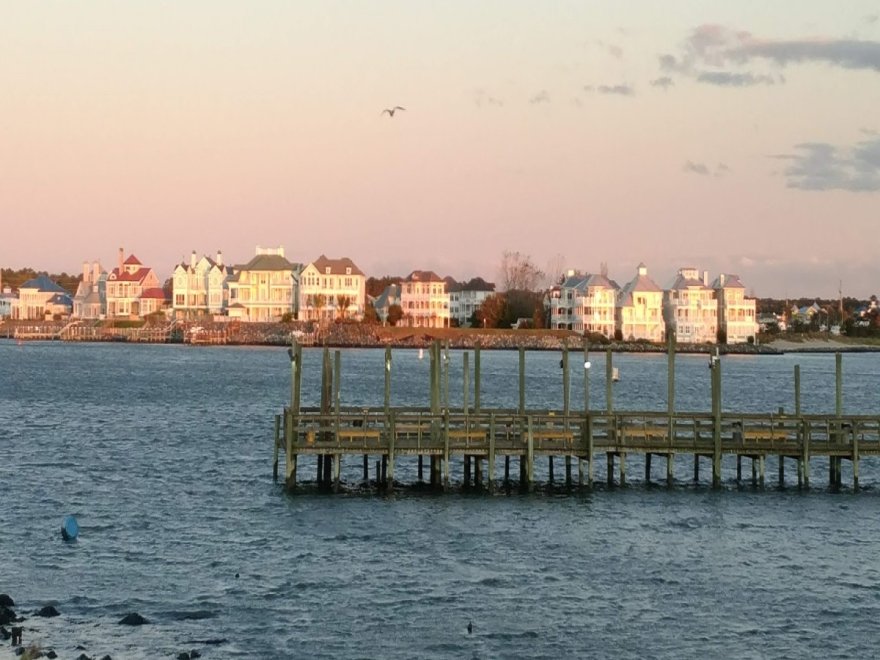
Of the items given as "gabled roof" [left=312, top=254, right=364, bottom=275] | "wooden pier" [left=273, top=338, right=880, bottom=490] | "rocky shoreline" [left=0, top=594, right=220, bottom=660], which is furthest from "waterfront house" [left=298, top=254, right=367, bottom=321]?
"rocky shoreline" [left=0, top=594, right=220, bottom=660]

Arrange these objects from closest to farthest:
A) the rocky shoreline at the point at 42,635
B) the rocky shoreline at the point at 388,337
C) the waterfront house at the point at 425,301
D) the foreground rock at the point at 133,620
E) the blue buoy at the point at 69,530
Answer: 1. the rocky shoreline at the point at 42,635
2. the foreground rock at the point at 133,620
3. the blue buoy at the point at 69,530
4. the rocky shoreline at the point at 388,337
5. the waterfront house at the point at 425,301

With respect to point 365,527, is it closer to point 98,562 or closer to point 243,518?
point 243,518

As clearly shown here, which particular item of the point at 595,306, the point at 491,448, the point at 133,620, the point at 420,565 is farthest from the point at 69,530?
the point at 595,306

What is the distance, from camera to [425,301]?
7574 inches

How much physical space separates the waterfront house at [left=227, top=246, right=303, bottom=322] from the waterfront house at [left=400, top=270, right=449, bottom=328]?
48.8ft

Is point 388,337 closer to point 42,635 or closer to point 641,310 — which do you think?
point 641,310

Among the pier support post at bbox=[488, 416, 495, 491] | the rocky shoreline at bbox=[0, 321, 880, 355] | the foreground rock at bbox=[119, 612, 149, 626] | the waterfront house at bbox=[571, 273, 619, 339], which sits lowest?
the foreground rock at bbox=[119, 612, 149, 626]

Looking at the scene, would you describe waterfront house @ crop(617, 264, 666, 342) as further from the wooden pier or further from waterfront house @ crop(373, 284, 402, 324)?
the wooden pier

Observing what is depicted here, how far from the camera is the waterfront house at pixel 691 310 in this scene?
18400cm

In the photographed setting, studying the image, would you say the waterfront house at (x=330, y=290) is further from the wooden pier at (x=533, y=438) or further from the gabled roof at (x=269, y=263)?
the wooden pier at (x=533, y=438)

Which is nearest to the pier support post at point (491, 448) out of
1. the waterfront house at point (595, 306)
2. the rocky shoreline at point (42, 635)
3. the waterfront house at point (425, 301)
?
the rocky shoreline at point (42, 635)

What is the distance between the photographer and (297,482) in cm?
3903

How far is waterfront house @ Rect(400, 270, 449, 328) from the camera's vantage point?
192 meters

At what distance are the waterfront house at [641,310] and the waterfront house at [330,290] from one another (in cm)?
3398
